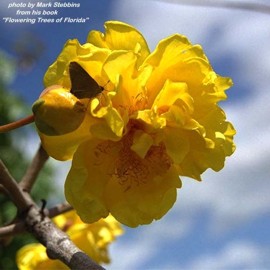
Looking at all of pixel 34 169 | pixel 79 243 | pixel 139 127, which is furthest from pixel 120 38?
pixel 79 243

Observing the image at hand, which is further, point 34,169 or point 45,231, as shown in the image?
point 34,169

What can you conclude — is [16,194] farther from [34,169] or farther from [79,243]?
[79,243]

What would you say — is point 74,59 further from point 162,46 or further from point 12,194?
point 12,194

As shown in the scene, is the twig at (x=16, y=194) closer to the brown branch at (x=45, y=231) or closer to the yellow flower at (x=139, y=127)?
the brown branch at (x=45, y=231)

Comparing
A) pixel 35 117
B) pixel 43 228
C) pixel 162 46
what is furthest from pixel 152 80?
pixel 43 228

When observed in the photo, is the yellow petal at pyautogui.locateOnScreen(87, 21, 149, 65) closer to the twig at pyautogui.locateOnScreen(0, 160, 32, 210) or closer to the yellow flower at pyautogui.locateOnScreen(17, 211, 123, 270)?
the twig at pyautogui.locateOnScreen(0, 160, 32, 210)

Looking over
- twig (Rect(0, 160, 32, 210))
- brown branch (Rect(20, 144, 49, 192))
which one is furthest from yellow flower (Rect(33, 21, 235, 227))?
brown branch (Rect(20, 144, 49, 192))
